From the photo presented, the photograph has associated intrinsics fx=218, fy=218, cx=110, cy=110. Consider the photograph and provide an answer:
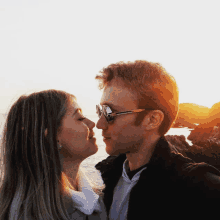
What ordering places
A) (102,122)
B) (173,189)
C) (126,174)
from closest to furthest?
(173,189)
(126,174)
(102,122)

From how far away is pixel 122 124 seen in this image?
3193 millimetres

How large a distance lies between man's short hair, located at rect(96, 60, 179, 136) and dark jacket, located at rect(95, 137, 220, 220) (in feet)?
1.64

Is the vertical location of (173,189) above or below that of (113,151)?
below

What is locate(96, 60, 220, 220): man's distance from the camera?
2543mm

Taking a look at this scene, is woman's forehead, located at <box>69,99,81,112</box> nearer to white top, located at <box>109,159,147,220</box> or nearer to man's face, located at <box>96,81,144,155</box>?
man's face, located at <box>96,81,144,155</box>

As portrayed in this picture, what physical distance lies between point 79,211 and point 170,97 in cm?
194

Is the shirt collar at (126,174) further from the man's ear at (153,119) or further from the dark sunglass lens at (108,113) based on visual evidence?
the dark sunglass lens at (108,113)

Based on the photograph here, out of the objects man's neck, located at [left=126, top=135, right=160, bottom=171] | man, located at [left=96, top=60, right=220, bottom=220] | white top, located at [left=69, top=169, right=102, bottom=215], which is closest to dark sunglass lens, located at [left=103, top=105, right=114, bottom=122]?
man, located at [left=96, top=60, right=220, bottom=220]

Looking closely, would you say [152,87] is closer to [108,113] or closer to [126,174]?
[108,113]

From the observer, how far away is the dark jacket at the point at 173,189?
224 cm

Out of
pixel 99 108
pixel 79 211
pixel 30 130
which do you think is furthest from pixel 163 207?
pixel 30 130

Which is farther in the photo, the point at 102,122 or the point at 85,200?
the point at 102,122

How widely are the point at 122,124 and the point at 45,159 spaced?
46.1 inches

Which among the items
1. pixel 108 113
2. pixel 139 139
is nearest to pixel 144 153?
pixel 139 139
